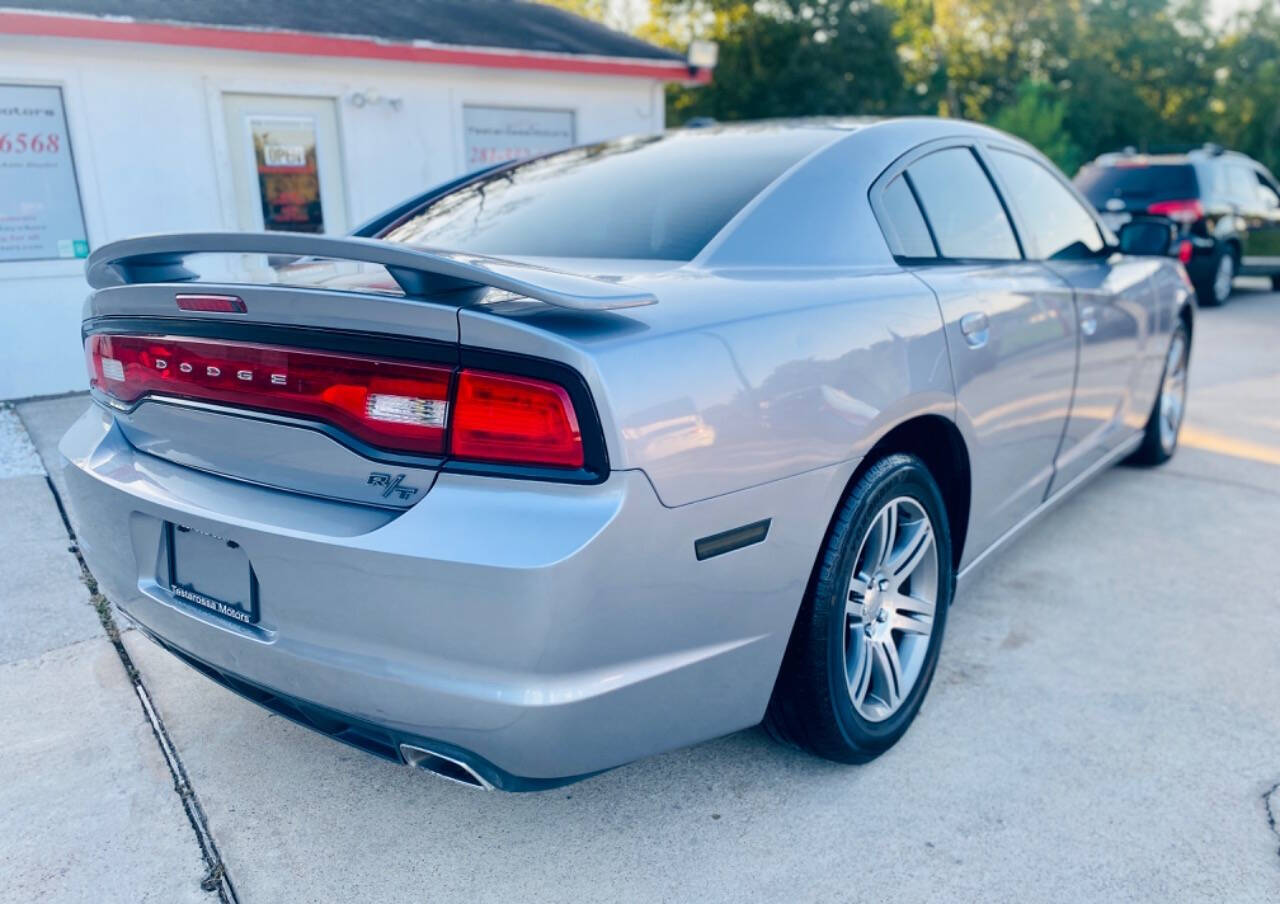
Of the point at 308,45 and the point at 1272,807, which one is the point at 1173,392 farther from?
the point at 308,45

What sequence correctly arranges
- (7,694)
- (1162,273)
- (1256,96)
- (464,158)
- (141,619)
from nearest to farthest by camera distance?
(141,619) → (7,694) → (1162,273) → (464,158) → (1256,96)

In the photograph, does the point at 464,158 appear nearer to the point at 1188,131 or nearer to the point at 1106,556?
the point at 1106,556

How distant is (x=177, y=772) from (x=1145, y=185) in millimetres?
11498

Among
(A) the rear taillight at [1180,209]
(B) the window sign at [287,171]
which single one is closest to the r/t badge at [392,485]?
(B) the window sign at [287,171]

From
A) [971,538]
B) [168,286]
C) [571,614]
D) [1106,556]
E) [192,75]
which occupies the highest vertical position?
[192,75]

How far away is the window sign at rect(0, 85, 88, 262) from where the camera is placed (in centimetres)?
600

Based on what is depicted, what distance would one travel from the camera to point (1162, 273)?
4.37 m

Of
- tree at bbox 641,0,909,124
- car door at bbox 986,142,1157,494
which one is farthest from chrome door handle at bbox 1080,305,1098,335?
tree at bbox 641,0,909,124

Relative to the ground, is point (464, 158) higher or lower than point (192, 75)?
lower

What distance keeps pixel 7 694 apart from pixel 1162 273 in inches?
183

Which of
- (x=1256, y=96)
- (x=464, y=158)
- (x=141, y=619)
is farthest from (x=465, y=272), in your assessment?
(x=1256, y=96)

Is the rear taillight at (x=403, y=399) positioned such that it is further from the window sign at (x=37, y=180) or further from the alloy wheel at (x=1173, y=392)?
the window sign at (x=37, y=180)

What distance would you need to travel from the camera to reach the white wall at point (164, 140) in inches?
241

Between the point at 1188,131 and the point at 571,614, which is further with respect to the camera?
the point at 1188,131
